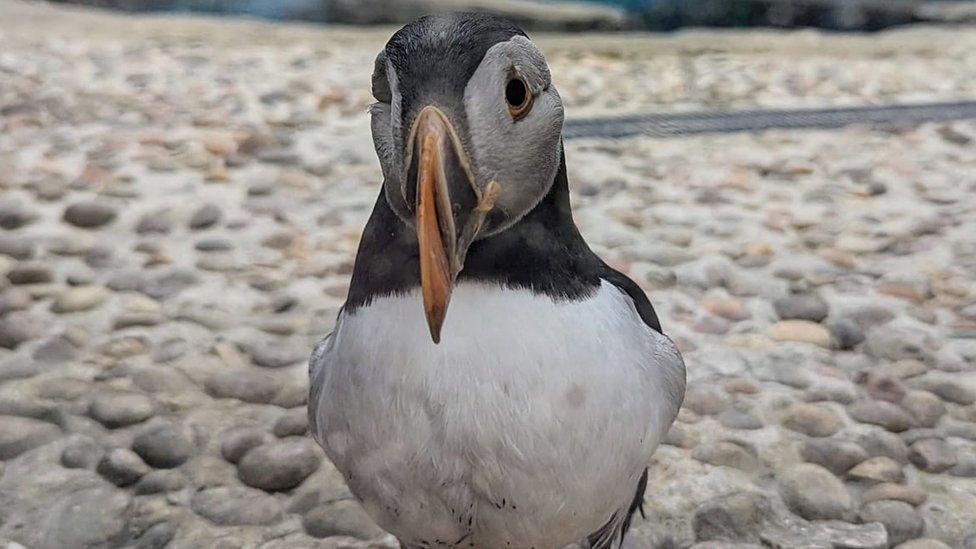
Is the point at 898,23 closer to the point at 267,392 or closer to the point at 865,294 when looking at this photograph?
the point at 865,294

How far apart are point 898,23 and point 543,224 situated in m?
6.56

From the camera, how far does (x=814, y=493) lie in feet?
6.55

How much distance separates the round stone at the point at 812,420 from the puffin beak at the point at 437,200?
4.27 ft

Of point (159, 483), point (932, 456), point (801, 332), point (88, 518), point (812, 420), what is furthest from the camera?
point (801, 332)

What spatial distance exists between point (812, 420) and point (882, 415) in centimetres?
15

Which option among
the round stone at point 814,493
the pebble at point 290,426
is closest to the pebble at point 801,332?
the round stone at point 814,493

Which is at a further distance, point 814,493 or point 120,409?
point 120,409

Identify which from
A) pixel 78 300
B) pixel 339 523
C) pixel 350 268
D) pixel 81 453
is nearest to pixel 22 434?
pixel 81 453

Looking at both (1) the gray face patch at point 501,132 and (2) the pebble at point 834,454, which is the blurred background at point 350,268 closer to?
(2) the pebble at point 834,454

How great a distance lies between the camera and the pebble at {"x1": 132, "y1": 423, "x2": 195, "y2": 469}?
205cm

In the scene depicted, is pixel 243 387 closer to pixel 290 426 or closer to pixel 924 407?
pixel 290 426

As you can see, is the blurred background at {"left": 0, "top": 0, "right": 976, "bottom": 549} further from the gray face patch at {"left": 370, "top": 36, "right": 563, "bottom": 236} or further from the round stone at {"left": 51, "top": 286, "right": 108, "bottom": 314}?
the gray face patch at {"left": 370, "top": 36, "right": 563, "bottom": 236}

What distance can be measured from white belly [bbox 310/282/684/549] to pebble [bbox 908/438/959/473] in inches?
36.8

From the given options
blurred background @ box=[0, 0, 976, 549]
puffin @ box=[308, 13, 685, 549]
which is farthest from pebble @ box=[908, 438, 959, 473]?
puffin @ box=[308, 13, 685, 549]
